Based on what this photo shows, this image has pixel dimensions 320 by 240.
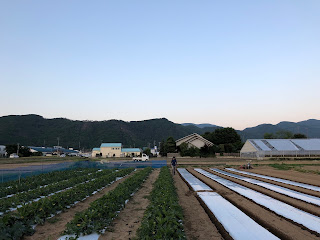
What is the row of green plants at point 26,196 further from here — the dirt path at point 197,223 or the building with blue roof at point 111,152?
the building with blue roof at point 111,152

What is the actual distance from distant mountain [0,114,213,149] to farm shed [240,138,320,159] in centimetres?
6963

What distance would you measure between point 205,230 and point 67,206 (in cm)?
657

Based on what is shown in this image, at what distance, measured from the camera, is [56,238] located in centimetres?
699

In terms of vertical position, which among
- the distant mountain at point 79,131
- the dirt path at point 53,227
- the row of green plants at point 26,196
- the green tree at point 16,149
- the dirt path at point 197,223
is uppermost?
the distant mountain at point 79,131

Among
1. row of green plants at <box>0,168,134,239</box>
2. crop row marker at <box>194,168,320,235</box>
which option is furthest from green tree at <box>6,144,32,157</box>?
crop row marker at <box>194,168,320,235</box>

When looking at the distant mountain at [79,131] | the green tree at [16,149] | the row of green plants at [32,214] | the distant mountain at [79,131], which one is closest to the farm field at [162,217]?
the row of green plants at [32,214]

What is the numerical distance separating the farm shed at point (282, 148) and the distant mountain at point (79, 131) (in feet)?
228

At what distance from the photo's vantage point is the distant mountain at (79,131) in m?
120

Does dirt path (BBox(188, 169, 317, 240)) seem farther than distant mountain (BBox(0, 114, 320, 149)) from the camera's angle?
No

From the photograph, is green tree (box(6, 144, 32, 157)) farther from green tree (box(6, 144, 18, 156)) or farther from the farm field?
the farm field

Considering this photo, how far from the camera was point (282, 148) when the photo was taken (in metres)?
52.9

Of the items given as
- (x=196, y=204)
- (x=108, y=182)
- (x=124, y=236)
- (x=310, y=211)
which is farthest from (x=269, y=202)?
(x=108, y=182)

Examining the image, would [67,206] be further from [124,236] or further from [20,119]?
[20,119]

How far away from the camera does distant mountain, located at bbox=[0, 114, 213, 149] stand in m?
120
